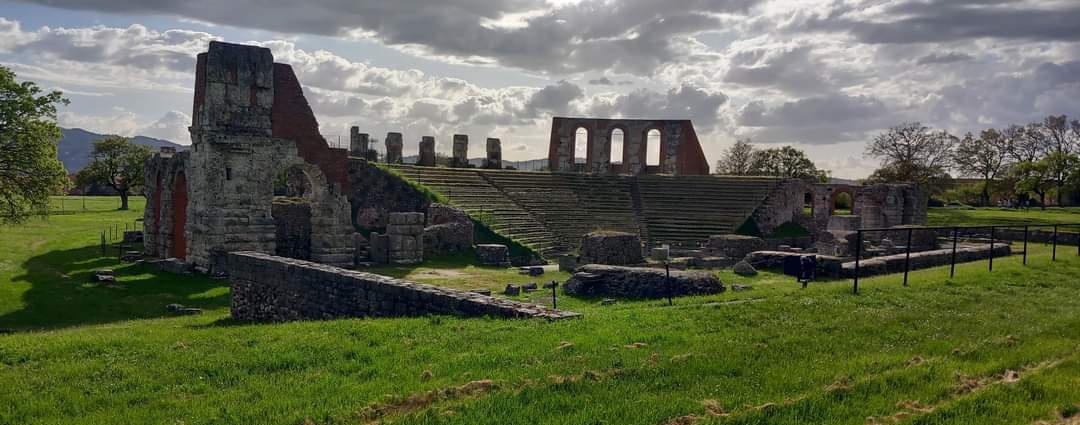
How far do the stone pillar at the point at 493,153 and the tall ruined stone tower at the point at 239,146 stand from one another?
22416 millimetres

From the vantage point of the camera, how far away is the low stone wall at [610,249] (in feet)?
92.0

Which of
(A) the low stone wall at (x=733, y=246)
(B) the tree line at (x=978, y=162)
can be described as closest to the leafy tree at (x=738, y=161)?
(B) the tree line at (x=978, y=162)

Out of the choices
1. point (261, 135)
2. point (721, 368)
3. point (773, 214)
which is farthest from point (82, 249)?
point (773, 214)

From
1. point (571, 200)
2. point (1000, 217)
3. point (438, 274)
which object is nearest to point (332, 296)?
point (438, 274)

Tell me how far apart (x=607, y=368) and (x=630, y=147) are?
45.2m

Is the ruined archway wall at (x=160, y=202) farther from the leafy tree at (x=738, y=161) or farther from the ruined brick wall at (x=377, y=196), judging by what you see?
the leafy tree at (x=738, y=161)

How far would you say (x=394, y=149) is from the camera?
4541 centimetres

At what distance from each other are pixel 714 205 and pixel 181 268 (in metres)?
29.0

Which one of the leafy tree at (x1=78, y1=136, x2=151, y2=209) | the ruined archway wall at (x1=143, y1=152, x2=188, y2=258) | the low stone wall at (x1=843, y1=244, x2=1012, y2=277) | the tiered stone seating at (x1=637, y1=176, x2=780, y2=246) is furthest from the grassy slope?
the leafy tree at (x1=78, y1=136, x2=151, y2=209)

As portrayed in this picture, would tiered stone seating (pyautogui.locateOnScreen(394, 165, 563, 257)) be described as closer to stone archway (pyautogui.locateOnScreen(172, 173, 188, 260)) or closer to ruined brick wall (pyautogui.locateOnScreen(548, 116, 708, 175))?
ruined brick wall (pyautogui.locateOnScreen(548, 116, 708, 175))

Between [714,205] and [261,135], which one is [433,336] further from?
[714,205]

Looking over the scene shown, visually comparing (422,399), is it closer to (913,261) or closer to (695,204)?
(913,261)

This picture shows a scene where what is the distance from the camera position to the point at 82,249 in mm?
29656

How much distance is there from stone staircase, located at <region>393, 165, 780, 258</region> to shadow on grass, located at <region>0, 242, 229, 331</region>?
14.3 metres
